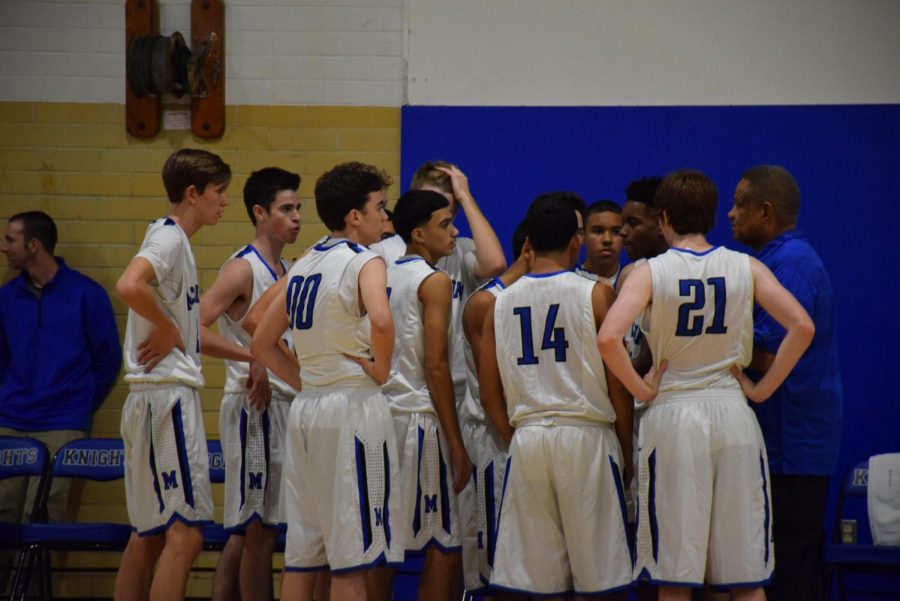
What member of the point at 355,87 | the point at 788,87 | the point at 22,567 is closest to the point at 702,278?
the point at 788,87

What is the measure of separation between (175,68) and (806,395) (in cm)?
448

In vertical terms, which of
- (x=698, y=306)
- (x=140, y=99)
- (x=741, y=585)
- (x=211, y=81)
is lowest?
(x=741, y=585)

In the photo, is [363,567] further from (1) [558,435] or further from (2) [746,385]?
(2) [746,385]

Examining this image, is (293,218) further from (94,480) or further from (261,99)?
(94,480)

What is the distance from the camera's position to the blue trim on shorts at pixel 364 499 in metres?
4.67

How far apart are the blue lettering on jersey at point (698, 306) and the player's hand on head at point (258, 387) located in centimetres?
231

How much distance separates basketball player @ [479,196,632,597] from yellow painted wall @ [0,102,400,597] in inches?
107

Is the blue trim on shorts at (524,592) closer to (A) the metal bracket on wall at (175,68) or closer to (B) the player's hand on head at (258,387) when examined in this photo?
(B) the player's hand on head at (258,387)

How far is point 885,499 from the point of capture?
246 inches

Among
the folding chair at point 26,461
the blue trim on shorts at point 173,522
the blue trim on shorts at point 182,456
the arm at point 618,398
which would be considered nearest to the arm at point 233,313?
the blue trim on shorts at point 182,456

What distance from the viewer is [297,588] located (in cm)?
479

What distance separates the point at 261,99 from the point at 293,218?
5.54 feet

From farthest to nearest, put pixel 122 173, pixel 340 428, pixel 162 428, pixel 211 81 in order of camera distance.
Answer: pixel 122 173 → pixel 211 81 → pixel 162 428 → pixel 340 428

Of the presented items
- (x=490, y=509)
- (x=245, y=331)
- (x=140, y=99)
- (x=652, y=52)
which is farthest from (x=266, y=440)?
(x=652, y=52)
